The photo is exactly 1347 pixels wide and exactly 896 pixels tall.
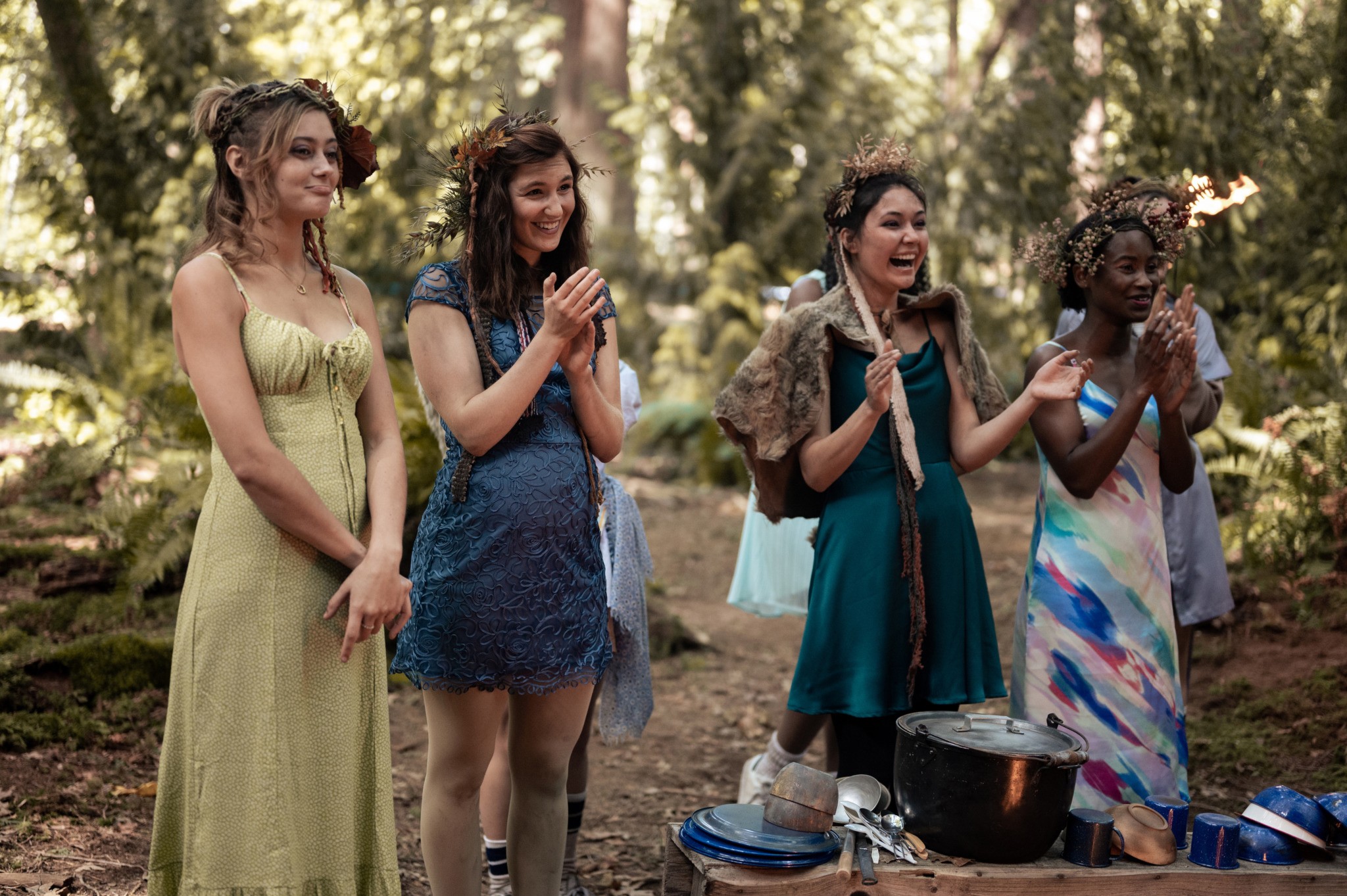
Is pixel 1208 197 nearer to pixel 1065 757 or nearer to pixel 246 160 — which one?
pixel 1065 757

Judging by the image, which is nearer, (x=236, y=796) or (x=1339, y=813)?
(x=236, y=796)

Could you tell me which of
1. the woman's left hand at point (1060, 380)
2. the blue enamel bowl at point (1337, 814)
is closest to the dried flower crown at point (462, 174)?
the woman's left hand at point (1060, 380)

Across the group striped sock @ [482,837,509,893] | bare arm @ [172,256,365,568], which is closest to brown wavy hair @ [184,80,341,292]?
bare arm @ [172,256,365,568]

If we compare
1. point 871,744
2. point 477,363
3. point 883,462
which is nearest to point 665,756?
point 871,744

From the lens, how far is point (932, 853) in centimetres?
299

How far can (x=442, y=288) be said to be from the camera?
288 cm

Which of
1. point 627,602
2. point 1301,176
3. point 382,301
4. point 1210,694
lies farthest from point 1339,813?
point 382,301

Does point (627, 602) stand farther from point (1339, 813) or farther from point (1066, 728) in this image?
point (1339, 813)

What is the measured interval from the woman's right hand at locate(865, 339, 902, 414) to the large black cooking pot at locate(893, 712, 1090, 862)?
35.0 inches

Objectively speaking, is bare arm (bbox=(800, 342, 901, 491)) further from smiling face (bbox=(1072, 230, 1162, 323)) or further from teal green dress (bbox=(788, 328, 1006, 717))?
smiling face (bbox=(1072, 230, 1162, 323))

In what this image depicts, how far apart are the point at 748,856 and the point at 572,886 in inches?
45.7

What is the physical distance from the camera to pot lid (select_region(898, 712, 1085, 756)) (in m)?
2.92

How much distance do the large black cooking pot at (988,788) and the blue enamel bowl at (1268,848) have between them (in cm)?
55

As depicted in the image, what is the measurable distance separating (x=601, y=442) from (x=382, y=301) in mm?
8876
